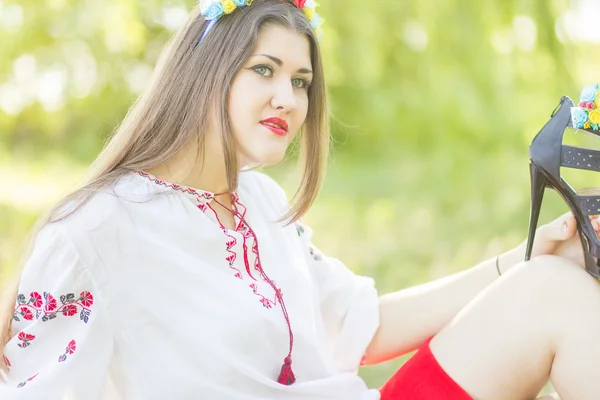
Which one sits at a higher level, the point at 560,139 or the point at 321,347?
the point at 560,139

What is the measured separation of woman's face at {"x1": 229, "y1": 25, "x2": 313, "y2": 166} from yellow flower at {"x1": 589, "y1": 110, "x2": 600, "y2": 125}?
615mm

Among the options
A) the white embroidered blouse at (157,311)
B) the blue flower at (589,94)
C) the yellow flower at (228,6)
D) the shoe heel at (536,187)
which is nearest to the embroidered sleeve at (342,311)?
the white embroidered blouse at (157,311)

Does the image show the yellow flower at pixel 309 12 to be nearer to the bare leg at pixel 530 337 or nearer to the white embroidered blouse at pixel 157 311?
the white embroidered blouse at pixel 157 311

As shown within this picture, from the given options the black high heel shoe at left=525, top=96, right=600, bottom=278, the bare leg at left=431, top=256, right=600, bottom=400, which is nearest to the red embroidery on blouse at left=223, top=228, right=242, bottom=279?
the bare leg at left=431, top=256, right=600, bottom=400

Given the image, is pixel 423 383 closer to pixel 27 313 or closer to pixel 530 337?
pixel 530 337

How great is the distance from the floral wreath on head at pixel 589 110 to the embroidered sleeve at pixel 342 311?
0.57m

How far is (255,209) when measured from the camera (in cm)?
170


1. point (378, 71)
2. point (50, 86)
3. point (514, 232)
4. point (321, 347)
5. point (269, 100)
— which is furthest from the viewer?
point (50, 86)

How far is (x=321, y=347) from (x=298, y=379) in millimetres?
101

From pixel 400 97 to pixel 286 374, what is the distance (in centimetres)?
450

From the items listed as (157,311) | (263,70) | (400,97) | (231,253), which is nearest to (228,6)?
(263,70)

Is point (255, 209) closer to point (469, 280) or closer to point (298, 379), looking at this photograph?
point (298, 379)

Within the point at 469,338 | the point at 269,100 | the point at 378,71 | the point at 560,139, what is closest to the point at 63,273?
the point at 269,100

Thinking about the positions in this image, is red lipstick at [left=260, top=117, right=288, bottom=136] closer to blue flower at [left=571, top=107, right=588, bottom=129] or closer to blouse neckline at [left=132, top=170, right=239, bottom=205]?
blouse neckline at [left=132, top=170, right=239, bottom=205]
